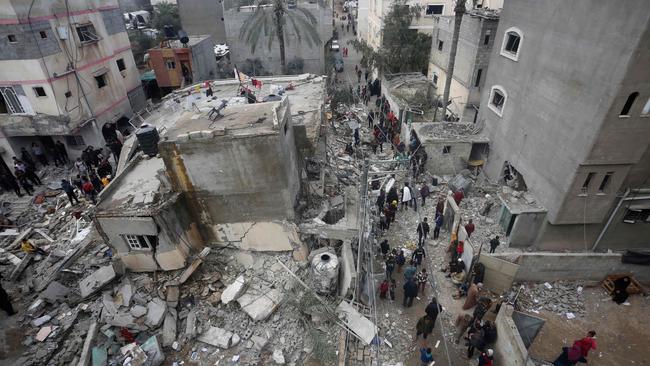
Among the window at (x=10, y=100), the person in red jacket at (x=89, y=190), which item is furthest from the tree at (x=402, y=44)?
the window at (x=10, y=100)

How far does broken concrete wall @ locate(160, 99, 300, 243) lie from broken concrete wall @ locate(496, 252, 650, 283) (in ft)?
26.6

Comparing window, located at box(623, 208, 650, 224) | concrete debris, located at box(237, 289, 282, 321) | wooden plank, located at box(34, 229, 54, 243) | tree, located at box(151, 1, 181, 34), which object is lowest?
wooden plank, located at box(34, 229, 54, 243)

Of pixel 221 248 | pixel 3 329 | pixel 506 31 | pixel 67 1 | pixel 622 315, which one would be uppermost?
pixel 67 1

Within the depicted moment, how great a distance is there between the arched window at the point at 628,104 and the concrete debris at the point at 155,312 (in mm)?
15755

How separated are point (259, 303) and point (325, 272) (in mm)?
2336

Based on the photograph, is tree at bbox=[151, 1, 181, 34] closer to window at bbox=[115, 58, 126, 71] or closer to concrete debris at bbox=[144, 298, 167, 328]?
window at bbox=[115, 58, 126, 71]

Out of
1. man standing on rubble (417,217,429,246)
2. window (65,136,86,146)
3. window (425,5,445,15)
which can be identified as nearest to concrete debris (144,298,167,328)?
man standing on rubble (417,217,429,246)

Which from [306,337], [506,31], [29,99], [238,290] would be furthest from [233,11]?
[306,337]

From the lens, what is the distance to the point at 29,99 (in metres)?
17.0

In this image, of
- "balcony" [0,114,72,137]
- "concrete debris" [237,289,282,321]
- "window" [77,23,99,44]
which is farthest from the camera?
"window" [77,23,99,44]

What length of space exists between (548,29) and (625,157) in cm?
563

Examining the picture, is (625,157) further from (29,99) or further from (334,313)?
(29,99)

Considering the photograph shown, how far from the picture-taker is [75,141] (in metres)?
19.5

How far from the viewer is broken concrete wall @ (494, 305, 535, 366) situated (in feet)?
28.7
